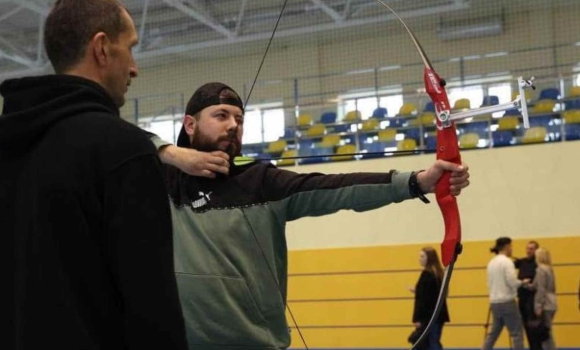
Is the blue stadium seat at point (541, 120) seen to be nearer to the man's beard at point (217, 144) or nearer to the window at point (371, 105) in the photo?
the window at point (371, 105)

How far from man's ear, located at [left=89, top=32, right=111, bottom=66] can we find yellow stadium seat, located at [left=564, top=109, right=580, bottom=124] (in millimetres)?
8960

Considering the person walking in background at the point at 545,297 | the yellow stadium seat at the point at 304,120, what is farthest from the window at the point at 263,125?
the person walking in background at the point at 545,297

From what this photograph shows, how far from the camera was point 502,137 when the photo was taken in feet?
33.3

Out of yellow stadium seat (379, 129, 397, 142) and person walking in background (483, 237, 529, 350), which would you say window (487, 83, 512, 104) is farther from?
person walking in background (483, 237, 529, 350)

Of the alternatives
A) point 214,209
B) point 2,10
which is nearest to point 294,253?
point 2,10

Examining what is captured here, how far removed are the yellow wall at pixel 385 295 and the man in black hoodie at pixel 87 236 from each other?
8379mm

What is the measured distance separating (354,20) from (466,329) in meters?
4.82

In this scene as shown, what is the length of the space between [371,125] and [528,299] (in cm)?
362

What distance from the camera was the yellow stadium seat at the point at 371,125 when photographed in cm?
1077

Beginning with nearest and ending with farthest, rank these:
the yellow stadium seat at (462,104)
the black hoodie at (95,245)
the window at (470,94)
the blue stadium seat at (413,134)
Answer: the black hoodie at (95,245), the blue stadium seat at (413,134), the yellow stadium seat at (462,104), the window at (470,94)

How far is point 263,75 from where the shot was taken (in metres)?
14.1

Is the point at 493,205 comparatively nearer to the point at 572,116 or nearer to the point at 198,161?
the point at 572,116

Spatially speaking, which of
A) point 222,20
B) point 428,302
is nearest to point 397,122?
point 222,20

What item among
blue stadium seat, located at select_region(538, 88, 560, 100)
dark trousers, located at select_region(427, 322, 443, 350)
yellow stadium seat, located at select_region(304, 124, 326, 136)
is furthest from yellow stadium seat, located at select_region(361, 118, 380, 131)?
dark trousers, located at select_region(427, 322, 443, 350)
